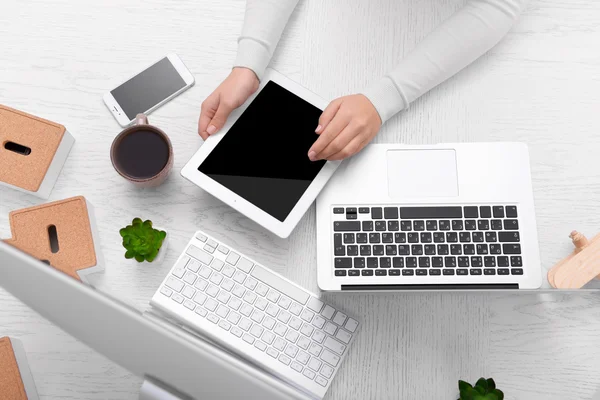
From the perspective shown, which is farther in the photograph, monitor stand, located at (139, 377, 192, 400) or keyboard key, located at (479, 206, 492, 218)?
keyboard key, located at (479, 206, 492, 218)

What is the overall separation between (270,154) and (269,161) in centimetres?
1

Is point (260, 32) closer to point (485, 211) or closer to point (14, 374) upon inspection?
point (485, 211)

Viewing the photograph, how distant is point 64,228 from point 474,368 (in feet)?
2.05

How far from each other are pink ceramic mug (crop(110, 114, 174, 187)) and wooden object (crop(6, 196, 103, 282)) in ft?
0.30

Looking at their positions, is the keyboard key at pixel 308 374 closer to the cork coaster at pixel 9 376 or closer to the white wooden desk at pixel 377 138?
the white wooden desk at pixel 377 138

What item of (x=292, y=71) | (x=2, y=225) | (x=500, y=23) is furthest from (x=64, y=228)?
(x=500, y=23)

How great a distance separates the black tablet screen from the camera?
2.35 feet

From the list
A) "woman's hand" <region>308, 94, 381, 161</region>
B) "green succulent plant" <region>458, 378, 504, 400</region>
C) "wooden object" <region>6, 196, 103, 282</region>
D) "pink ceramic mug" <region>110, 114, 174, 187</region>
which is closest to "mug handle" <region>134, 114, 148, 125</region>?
"pink ceramic mug" <region>110, 114, 174, 187</region>

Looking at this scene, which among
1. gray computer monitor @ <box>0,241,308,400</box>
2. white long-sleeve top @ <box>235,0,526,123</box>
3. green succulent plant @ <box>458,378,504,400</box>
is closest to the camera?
gray computer monitor @ <box>0,241,308,400</box>

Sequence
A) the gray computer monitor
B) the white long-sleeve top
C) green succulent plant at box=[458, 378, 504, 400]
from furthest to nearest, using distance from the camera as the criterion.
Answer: the white long-sleeve top < green succulent plant at box=[458, 378, 504, 400] < the gray computer monitor

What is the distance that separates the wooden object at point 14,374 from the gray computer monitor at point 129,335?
0.35 metres

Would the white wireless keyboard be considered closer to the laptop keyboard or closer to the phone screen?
the laptop keyboard

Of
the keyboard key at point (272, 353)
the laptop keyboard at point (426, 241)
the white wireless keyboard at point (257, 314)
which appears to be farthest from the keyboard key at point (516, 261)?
the keyboard key at point (272, 353)

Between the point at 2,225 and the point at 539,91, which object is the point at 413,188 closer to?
the point at 539,91
